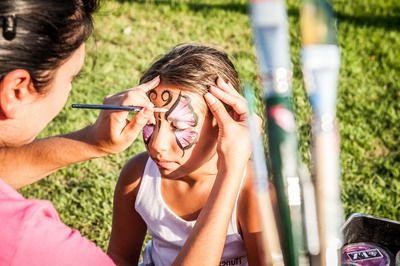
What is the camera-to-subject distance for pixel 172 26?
176 inches

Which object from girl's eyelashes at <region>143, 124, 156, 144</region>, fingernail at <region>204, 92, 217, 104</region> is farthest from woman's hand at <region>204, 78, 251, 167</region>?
girl's eyelashes at <region>143, 124, 156, 144</region>

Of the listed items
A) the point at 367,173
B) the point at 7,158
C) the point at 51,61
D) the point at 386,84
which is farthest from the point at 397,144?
the point at 51,61

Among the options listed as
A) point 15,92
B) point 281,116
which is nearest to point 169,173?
point 15,92

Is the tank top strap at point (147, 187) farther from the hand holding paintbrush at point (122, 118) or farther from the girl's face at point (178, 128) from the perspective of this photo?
the hand holding paintbrush at point (122, 118)

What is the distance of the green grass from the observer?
111 inches

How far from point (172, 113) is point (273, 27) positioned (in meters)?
1.13

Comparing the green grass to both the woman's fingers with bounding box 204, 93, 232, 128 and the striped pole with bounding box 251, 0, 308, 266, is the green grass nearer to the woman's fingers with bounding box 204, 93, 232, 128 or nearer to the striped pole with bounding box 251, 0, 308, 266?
the woman's fingers with bounding box 204, 93, 232, 128

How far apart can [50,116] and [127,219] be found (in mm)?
791

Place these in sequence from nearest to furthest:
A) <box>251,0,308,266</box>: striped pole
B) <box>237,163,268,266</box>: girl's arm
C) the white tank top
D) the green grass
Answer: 1. <box>251,0,308,266</box>: striped pole
2. <box>237,163,268,266</box>: girl's arm
3. the white tank top
4. the green grass

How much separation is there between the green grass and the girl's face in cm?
41

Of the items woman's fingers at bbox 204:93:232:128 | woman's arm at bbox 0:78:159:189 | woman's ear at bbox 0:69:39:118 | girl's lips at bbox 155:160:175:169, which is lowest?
girl's lips at bbox 155:160:175:169

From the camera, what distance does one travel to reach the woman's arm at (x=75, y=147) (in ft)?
5.24

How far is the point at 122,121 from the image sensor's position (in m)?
Result: 1.59

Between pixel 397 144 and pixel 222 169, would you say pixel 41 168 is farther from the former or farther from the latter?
pixel 397 144
